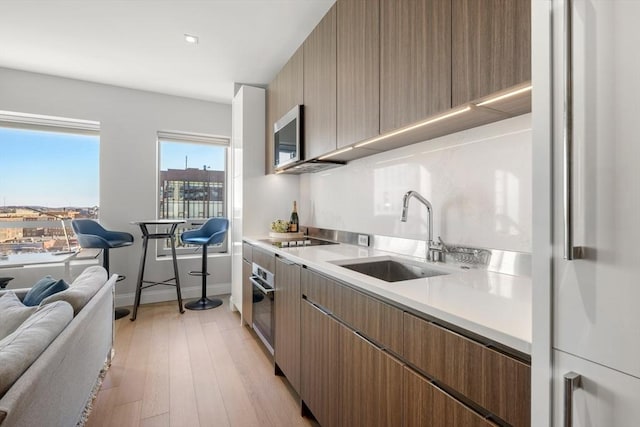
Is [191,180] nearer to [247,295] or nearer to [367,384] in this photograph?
[247,295]

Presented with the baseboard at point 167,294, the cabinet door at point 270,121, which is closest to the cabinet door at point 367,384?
the cabinet door at point 270,121

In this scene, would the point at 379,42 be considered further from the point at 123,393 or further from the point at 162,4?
the point at 123,393

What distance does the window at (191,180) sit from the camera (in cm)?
407

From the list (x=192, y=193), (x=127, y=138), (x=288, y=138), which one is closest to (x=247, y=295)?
(x=288, y=138)

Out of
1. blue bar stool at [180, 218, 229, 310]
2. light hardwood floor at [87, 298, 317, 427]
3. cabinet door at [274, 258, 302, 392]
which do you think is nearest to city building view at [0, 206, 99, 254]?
blue bar stool at [180, 218, 229, 310]

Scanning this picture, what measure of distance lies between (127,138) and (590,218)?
14.0 feet

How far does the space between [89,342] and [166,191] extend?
2796 millimetres

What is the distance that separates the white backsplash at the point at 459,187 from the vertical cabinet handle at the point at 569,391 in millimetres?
777

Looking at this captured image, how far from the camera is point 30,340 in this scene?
1065 millimetres

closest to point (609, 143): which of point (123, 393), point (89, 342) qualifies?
point (89, 342)

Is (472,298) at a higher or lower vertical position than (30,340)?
higher

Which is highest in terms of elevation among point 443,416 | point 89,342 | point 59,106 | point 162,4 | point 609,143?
point 162,4

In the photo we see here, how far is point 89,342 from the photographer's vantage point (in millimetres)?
1605

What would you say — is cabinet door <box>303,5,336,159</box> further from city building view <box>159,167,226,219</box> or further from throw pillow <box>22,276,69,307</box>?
city building view <box>159,167,226,219</box>
